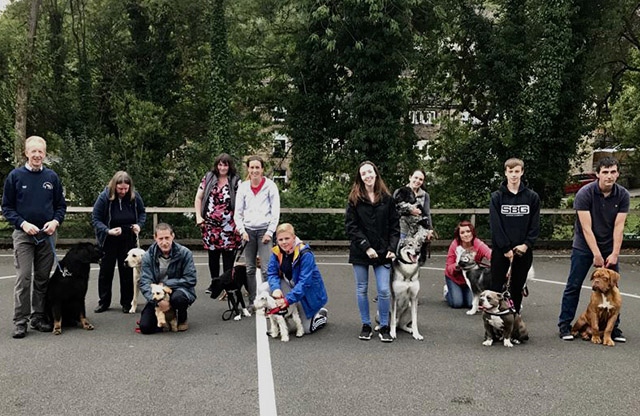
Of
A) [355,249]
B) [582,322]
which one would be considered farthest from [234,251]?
[582,322]

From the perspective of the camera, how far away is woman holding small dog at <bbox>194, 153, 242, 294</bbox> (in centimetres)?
772

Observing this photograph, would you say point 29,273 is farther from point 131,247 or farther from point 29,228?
point 131,247

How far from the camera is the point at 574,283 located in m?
6.39

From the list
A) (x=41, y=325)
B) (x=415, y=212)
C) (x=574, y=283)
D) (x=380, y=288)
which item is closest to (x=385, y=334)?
(x=380, y=288)

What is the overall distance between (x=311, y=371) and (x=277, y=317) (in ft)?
3.76

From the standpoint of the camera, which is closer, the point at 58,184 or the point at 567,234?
the point at 58,184

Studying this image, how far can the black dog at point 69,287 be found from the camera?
6.36 metres

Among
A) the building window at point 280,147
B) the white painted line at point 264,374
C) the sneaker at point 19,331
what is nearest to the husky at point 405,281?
the white painted line at point 264,374

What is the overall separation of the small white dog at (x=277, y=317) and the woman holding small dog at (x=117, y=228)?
2.21m

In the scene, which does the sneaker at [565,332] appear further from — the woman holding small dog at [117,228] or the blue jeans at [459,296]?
the woman holding small dog at [117,228]

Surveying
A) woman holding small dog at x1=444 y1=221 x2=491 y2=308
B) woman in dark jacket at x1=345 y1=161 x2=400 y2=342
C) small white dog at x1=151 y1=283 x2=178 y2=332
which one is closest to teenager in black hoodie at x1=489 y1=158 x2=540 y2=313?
woman in dark jacket at x1=345 y1=161 x2=400 y2=342

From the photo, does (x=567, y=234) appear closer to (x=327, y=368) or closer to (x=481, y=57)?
(x=481, y=57)

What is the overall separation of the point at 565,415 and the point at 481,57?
14.8 metres

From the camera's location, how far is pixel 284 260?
6410 millimetres
